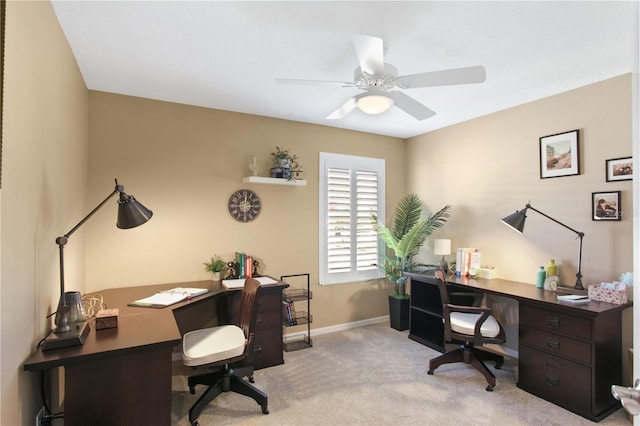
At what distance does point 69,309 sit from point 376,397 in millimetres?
2241

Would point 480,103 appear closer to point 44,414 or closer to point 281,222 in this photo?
point 281,222

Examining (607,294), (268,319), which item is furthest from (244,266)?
(607,294)

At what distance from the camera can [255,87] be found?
3.03 meters

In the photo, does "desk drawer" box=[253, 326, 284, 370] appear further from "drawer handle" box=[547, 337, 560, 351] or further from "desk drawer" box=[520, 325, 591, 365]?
"drawer handle" box=[547, 337, 560, 351]

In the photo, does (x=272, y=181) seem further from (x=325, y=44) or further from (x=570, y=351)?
(x=570, y=351)

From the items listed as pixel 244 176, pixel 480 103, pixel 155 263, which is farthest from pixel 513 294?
pixel 155 263

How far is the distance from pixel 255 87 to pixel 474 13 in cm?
182

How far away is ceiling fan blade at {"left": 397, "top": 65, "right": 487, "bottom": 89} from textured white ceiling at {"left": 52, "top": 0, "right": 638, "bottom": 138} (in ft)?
0.96

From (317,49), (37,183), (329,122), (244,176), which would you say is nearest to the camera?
(37,183)

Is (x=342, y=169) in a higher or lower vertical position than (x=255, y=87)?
lower

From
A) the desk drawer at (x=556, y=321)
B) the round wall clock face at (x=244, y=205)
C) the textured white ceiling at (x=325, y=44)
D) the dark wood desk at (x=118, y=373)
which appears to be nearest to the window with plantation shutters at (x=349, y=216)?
the round wall clock face at (x=244, y=205)

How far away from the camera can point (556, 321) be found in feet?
8.61

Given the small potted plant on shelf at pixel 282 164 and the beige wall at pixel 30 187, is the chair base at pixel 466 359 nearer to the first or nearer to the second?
the small potted plant on shelf at pixel 282 164

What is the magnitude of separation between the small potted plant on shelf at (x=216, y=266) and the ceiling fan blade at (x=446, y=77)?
2451 mm
